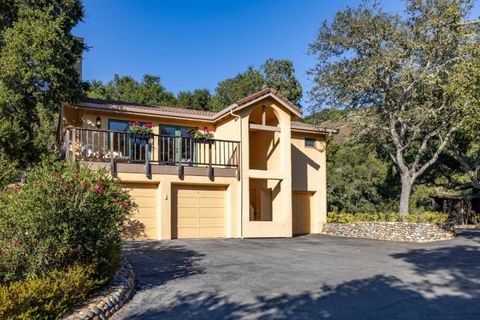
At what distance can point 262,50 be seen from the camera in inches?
1516

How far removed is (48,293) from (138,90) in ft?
121

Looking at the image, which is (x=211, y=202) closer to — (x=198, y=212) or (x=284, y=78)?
(x=198, y=212)

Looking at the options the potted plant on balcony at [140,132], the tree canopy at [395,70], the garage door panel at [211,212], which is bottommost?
the garage door panel at [211,212]

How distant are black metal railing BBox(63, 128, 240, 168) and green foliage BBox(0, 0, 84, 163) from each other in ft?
6.62

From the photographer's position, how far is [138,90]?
41.1 meters

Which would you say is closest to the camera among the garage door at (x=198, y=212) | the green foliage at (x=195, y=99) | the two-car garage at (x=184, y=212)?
the two-car garage at (x=184, y=212)

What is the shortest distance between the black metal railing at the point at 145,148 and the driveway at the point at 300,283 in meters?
3.66

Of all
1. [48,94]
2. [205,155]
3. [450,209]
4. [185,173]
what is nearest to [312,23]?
[205,155]

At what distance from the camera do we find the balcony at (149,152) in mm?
14875

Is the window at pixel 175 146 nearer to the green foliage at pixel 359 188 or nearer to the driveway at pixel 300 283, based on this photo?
the driveway at pixel 300 283

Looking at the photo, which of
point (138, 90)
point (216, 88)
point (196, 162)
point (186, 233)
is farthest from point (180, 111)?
point (216, 88)

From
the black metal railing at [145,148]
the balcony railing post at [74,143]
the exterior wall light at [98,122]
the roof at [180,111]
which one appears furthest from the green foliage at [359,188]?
the balcony railing post at [74,143]

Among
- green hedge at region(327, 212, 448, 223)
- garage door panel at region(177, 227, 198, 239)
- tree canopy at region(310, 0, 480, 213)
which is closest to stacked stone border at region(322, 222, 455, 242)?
green hedge at region(327, 212, 448, 223)

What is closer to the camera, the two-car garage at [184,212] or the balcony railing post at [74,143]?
the balcony railing post at [74,143]
